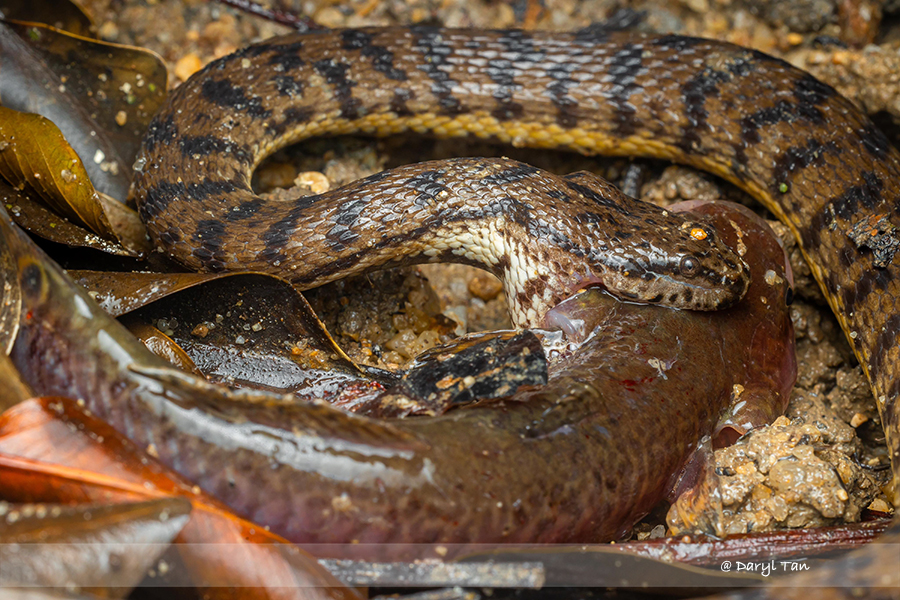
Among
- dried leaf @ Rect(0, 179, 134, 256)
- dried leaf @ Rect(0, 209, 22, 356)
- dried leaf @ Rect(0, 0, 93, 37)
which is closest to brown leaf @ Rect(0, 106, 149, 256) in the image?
dried leaf @ Rect(0, 179, 134, 256)

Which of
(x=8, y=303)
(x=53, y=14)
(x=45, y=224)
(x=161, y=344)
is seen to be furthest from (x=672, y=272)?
(x=53, y=14)

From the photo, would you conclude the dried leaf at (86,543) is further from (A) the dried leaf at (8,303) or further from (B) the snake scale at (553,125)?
(B) the snake scale at (553,125)

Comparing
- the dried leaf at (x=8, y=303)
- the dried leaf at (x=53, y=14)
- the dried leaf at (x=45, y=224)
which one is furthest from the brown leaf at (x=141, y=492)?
the dried leaf at (x=53, y=14)

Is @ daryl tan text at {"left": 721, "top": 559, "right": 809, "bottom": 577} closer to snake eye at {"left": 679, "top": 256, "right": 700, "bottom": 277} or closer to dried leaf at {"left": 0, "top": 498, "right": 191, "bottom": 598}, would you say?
snake eye at {"left": 679, "top": 256, "right": 700, "bottom": 277}

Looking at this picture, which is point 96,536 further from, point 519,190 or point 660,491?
point 519,190

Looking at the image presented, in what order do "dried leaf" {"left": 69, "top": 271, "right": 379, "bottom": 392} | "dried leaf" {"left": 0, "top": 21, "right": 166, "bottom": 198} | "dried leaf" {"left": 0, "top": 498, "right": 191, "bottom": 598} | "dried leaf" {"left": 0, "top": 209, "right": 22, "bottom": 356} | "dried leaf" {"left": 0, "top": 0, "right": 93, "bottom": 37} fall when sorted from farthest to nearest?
"dried leaf" {"left": 0, "top": 0, "right": 93, "bottom": 37}, "dried leaf" {"left": 0, "top": 21, "right": 166, "bottom": 198}, "dried leaf" {"left": 69, "top": 271, "right": 379, "bottom": 392}, "dried leaf" {"left": 0, "top": 209, "right": 22, "bottom": 356}, "dried leaf" {"left": 0, "top": 498, "right": 191, "bottom": 598}

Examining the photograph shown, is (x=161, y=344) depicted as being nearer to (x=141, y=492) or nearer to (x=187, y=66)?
(x=141, y=492)

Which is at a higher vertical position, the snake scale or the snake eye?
the snake scale
